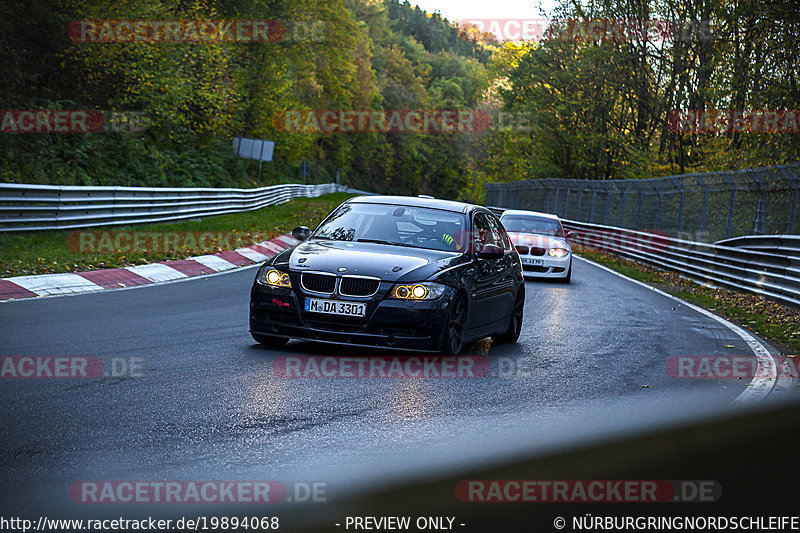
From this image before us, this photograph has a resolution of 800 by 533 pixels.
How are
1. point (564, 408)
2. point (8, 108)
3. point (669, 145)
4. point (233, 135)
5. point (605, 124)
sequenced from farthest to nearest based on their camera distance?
point (233, 135)
point (605, 124)
point (669, 145)
point (8, 108)
point (564, 408)

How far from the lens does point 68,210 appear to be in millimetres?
18359

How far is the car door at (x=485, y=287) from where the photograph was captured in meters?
9.27

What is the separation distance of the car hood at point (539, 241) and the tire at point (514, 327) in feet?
31.4

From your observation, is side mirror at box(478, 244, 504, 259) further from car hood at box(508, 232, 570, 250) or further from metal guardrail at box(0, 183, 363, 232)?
car hood at box(508, 232, 570, 250)

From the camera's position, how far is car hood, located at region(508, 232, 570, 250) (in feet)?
66.7

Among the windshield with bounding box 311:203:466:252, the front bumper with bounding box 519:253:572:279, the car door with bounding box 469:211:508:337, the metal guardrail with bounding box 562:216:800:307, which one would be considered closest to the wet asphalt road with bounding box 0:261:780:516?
the car door with bounding box 469:211:508:337

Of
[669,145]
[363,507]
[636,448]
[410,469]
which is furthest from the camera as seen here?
[669,145]

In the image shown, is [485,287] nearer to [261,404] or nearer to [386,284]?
[386,284]

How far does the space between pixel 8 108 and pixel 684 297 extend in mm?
16560

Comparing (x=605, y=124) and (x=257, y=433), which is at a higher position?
(x=605, y=124)

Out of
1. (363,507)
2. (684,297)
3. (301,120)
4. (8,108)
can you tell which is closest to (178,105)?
(8,108)

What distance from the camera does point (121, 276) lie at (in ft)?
48.7

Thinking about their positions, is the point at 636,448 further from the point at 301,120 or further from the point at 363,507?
the point at 301,120

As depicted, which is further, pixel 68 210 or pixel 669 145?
pixel 669 145
